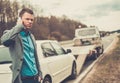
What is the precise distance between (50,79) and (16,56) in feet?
13.5

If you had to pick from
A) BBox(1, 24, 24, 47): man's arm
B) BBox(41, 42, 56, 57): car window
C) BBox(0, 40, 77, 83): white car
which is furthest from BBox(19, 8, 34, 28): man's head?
BBox(41, 42, 56, 57): car window

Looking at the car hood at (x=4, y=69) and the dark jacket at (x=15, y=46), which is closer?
the dark jacket at (x=15, y=46)

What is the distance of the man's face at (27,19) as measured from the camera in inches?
156

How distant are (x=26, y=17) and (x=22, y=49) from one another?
42cm

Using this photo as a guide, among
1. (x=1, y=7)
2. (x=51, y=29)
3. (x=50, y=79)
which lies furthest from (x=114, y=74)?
(x=51, y=29)

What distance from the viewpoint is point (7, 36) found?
3.85 m

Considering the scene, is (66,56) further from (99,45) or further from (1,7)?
(1,7)

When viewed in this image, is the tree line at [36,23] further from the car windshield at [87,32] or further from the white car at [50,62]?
the white car at [50,62]

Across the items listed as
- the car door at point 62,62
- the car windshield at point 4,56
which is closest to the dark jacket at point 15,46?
the car windshield at point 4,56

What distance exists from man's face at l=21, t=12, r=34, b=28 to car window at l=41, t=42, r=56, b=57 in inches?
157

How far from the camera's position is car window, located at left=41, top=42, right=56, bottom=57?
8109 millimetres

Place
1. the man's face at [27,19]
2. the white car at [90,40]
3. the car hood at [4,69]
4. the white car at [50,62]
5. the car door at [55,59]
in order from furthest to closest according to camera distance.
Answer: the white car at [90,40], the car door at [55,59], the white car at [50,62], the car hood at [4,69], the man's face at [27,19]

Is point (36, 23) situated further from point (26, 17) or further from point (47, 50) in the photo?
point (26, 17)

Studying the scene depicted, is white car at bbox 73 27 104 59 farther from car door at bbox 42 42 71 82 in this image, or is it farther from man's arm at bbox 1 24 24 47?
man's arm at bbox 1 24 24 47
